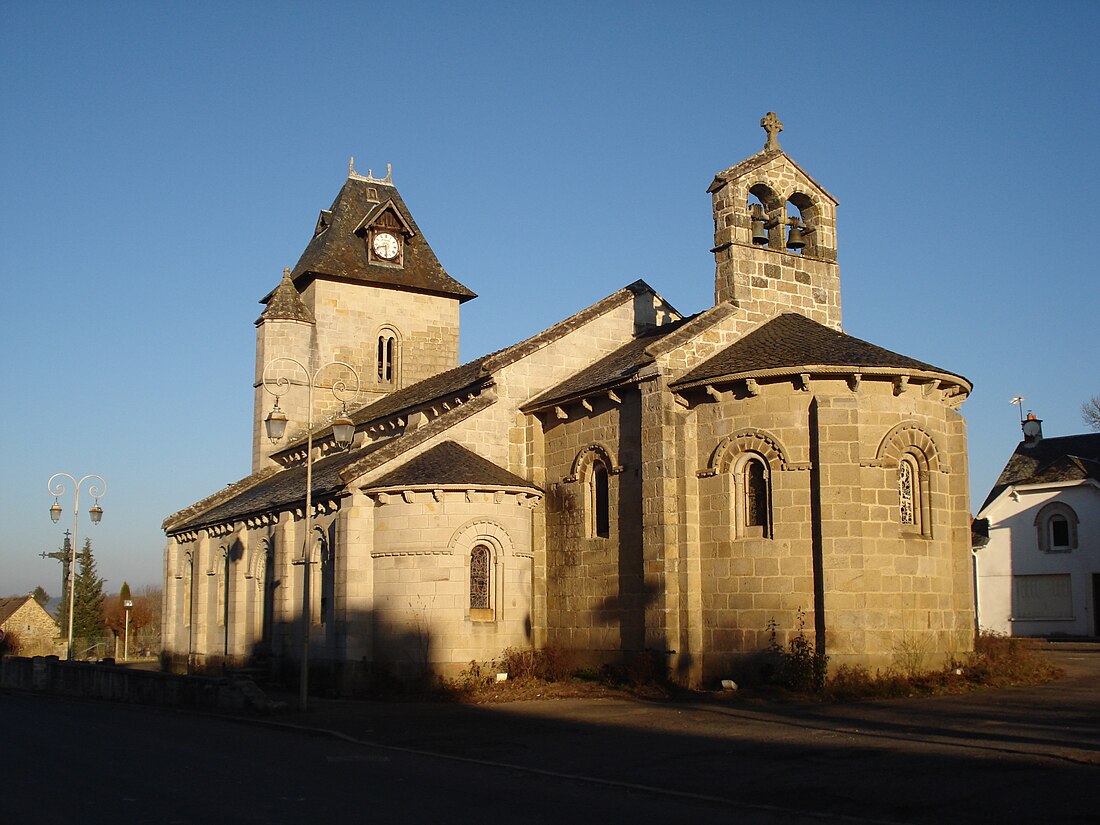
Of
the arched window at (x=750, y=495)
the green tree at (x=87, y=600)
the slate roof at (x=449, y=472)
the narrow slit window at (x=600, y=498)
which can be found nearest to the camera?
the arched window at (x=750, y=495)

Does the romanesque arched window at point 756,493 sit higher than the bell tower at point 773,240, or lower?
lower

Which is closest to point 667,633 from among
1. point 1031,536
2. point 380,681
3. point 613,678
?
point 613,678

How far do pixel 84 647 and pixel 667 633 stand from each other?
61001 mm

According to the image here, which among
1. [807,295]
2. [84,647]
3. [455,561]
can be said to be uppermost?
[807,295]

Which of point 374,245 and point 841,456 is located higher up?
point 374,245

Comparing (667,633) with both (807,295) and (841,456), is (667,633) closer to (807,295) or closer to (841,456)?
(841,456)

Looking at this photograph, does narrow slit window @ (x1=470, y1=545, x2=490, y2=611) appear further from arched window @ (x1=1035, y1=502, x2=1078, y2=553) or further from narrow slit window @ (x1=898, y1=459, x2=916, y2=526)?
arched window @ (x1=1035, y1=502, x2=1078, y2=553)

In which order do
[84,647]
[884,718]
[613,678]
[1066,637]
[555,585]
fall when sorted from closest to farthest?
[884,718] → [613,678] → [555,585] → [1066,637] → [84,647]

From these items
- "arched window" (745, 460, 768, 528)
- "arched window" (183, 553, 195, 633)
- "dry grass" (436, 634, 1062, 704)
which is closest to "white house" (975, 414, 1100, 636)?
"dry grass" (436, 634, 1062, 704)

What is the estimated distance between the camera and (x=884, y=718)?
16.2 metres

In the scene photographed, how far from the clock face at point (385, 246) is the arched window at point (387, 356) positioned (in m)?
3.03

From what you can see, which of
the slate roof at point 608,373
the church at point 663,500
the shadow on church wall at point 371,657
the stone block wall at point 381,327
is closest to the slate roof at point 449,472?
the church at point 663,500

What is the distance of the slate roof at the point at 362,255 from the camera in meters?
40.3

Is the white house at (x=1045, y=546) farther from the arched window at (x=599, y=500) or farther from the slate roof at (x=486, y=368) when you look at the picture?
the arched window at (x=599, y=500)
